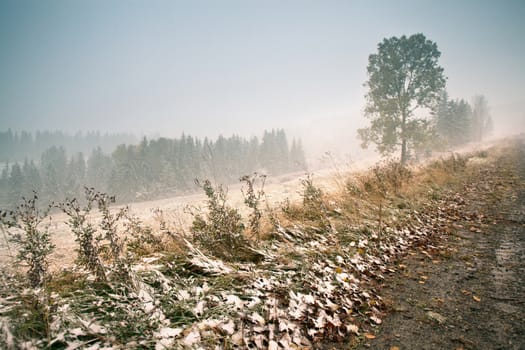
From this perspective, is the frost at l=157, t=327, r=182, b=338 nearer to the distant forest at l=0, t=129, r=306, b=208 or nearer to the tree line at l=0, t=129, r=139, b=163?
the distant forest at l=0, t=129, r=306, b=208

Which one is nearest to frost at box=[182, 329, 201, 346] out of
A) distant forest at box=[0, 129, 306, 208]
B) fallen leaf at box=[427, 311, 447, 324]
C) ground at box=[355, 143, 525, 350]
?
ground at box=[355, 143, 525, 350]

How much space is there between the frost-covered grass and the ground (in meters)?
0.25

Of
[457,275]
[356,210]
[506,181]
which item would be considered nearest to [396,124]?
[506,181]

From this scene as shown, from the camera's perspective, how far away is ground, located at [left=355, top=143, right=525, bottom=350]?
238cm

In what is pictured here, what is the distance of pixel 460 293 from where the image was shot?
10.3ft

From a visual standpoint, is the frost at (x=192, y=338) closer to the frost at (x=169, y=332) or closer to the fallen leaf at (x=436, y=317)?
the frost at (x=169, y=332)

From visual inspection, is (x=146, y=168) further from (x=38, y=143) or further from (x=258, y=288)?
(x=38, y=143)

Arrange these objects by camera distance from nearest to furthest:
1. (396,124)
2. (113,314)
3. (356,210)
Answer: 1. (113,314)
2. (356,210)
3. (396,124)

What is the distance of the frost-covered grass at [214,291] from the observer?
1917 mm

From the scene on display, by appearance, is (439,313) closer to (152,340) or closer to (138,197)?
(152,340)

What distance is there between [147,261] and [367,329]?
9.08 feet

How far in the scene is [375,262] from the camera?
12.7 feet

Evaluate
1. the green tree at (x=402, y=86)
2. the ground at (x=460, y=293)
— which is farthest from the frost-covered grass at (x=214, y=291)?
the green tree at (x=402, y=86)

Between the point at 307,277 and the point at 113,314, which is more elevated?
the point at 113,314
